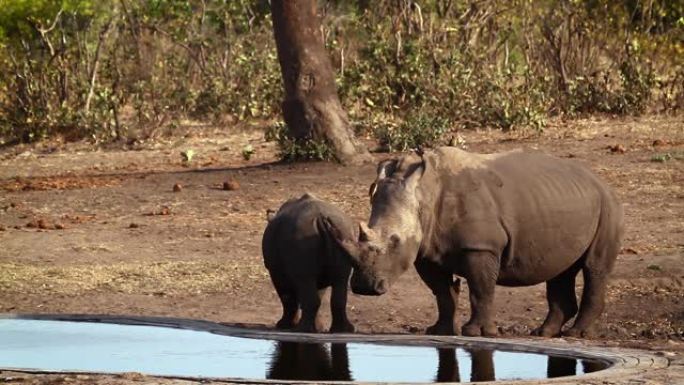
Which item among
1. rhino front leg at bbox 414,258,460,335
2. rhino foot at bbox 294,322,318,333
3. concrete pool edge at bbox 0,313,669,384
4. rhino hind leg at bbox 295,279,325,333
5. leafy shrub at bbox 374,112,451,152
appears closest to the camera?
concrete pool edge at bbox 0,313,669,384

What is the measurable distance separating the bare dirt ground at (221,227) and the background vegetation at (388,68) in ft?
2.06

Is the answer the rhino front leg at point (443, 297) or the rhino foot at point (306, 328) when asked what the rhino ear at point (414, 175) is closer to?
the rhino front leg at point (443, 297)

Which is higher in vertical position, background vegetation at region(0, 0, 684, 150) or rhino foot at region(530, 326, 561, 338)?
rhino foot at region(530, 326, 561, 338)

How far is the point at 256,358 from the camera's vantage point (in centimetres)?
872

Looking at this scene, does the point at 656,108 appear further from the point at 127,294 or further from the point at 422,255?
the point at 422,255

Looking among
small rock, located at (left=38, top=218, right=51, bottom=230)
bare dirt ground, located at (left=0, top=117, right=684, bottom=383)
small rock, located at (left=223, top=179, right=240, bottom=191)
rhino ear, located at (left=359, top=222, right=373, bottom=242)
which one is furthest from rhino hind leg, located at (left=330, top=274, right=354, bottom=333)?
small rock, located at (left=223, top=179, right=240, bottom=191)

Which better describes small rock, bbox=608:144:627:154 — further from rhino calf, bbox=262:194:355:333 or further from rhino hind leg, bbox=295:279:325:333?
rhino hind leg, bbox=295:279:325:333

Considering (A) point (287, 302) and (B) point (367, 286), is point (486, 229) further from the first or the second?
(A) point (287, 302)

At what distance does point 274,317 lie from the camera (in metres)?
11.5

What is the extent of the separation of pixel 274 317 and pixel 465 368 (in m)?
3.49

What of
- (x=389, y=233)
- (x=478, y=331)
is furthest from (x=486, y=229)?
(x=389, y=233)

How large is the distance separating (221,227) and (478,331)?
5758mm

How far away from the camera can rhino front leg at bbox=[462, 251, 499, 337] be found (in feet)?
31.6

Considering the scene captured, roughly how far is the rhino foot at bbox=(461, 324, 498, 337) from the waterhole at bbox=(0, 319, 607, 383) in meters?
1.00
